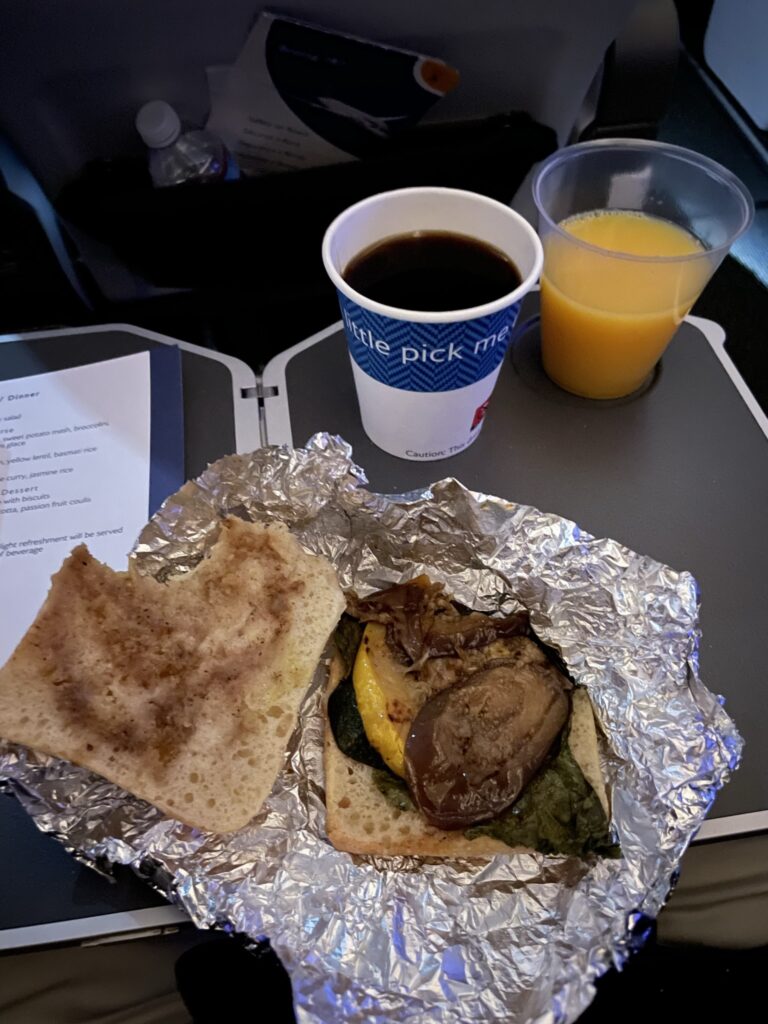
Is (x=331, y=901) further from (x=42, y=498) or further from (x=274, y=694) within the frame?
(x=42, y=498)

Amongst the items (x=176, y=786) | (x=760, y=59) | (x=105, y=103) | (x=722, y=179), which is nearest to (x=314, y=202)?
(x=105, y=103)

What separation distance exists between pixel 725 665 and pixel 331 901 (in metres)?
0.46

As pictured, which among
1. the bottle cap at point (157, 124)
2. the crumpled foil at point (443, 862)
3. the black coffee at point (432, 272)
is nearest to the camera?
the crumpled foil at point (443, 862)

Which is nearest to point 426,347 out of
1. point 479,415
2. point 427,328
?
point 427,328

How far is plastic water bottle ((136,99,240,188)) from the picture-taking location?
930 millimetres

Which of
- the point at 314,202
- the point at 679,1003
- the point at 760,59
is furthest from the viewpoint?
the point at 760,59

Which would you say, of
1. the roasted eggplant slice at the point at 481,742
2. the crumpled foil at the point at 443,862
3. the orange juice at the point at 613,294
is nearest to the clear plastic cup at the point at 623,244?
the orange juice at the point at 613,294

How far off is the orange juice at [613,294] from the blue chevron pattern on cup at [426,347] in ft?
0.49

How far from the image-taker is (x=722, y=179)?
85 centimetres

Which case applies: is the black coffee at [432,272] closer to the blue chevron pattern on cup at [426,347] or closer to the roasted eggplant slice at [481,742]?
the blue chevron pattern on cup at [426,347]

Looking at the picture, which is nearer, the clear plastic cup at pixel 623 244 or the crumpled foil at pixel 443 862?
the crumpled foil at pixel 443 862

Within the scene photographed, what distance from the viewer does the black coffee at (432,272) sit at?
0.75 meters

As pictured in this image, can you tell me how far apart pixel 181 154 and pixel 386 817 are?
842 mm

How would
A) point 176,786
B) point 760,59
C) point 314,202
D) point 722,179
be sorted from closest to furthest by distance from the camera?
1. point 176,786
2. point 722,179
3. point 314,202
4. point 760,59
